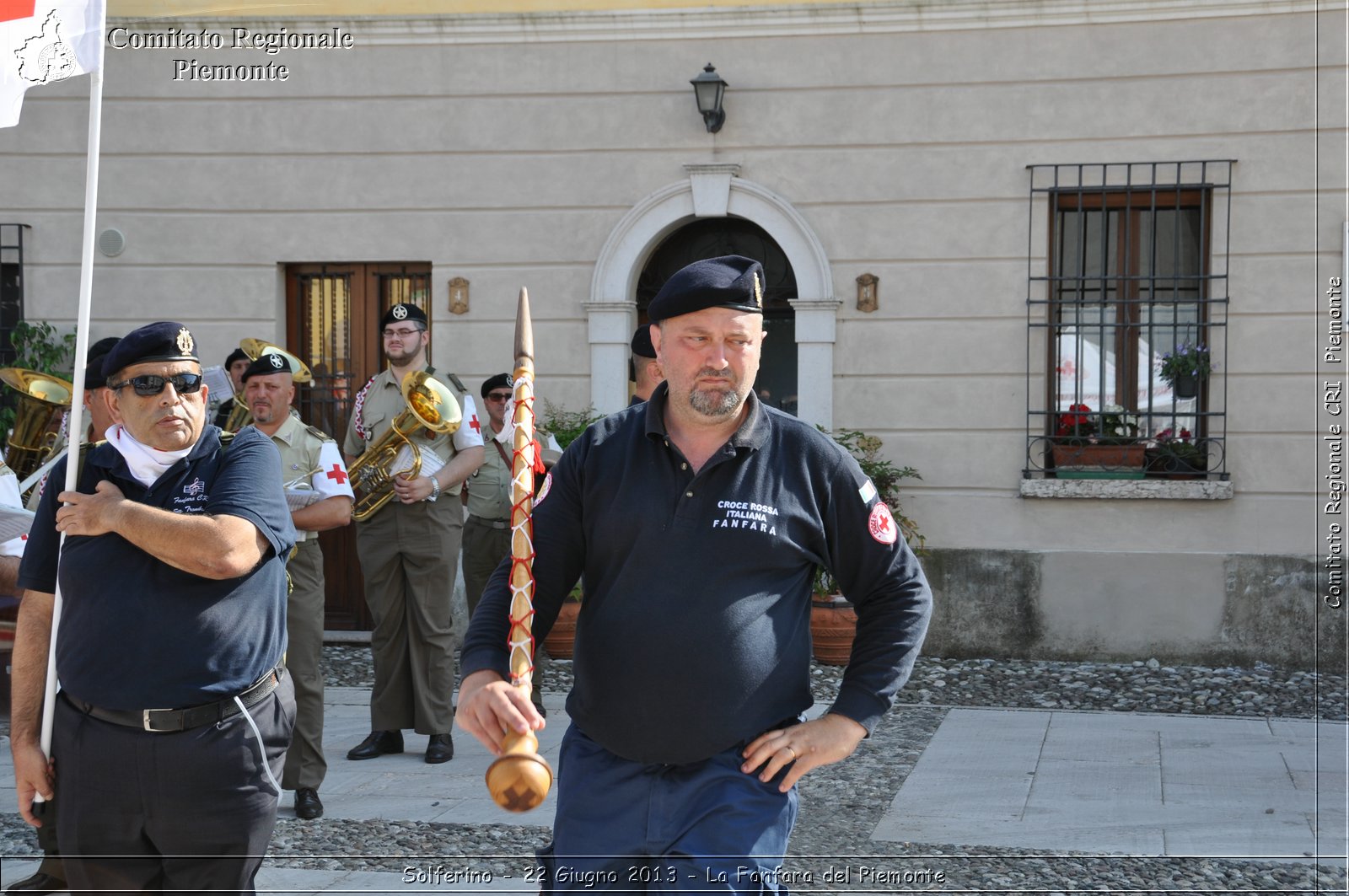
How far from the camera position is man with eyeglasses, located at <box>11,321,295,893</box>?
3.36 metres

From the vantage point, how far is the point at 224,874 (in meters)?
3.45

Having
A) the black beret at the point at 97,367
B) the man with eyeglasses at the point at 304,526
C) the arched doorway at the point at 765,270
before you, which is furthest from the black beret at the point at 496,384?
the black beret at the point at 97,367

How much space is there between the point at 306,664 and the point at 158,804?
2704 millimetres

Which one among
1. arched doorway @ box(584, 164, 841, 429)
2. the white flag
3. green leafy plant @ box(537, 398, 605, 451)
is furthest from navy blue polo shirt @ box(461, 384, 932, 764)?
arched doorway @ box(584, 164, 841, 429)

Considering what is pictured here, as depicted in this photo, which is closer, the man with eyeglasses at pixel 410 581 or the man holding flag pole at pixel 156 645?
the man holding flag pole at pixel 156 645

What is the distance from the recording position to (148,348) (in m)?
3.54

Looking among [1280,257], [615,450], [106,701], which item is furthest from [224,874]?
[1280,257]

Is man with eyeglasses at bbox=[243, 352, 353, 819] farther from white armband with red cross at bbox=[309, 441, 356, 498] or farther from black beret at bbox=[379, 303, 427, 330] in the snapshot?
black beret at bbox=[379, 303, 427, 330]

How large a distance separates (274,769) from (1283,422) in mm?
8138

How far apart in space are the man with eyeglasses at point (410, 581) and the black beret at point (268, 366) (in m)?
0.83

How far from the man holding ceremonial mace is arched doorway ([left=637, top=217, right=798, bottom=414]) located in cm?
754

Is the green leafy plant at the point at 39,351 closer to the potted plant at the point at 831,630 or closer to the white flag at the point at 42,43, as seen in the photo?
the potted plant at the point at 831,630

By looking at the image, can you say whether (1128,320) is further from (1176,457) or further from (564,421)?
(564,421)

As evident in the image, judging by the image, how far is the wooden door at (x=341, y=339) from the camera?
10695mm
